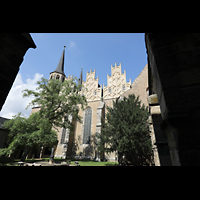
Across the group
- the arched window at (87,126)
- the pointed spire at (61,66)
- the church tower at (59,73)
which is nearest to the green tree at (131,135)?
the arched window at (87,126)

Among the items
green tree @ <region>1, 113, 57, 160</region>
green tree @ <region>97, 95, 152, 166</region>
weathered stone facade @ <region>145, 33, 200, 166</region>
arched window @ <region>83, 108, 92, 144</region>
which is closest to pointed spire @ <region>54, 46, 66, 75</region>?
arched window @ <region>83, 108, 92, 144</region>

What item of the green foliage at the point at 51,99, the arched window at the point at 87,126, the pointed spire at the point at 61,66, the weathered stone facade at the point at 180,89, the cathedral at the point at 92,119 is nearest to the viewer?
the weathered stone facade at the point at 180,89

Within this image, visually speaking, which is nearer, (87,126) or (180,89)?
(180,89)

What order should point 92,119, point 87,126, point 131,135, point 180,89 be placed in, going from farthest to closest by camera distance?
point 87,126 < point 92,119 < point 131,135 < point 180,89

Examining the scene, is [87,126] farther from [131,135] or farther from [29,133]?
[131,135]

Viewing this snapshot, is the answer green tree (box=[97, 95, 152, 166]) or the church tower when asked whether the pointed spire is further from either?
green tree (box=[97, 95, 152, 166])

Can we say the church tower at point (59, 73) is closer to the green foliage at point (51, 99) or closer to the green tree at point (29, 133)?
the green foliage at point (51, 99)

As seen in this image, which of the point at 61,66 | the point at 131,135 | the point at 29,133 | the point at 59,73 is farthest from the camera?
the point at 61,66

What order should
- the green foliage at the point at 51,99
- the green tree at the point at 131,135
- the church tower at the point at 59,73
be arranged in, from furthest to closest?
the church tower at the point at 59,73, the green foliage at the point at 51,99, the green tree at the point at 131,135

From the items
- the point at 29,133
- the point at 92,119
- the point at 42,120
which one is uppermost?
the point at 92,119

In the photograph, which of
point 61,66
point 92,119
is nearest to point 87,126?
point 92,119
